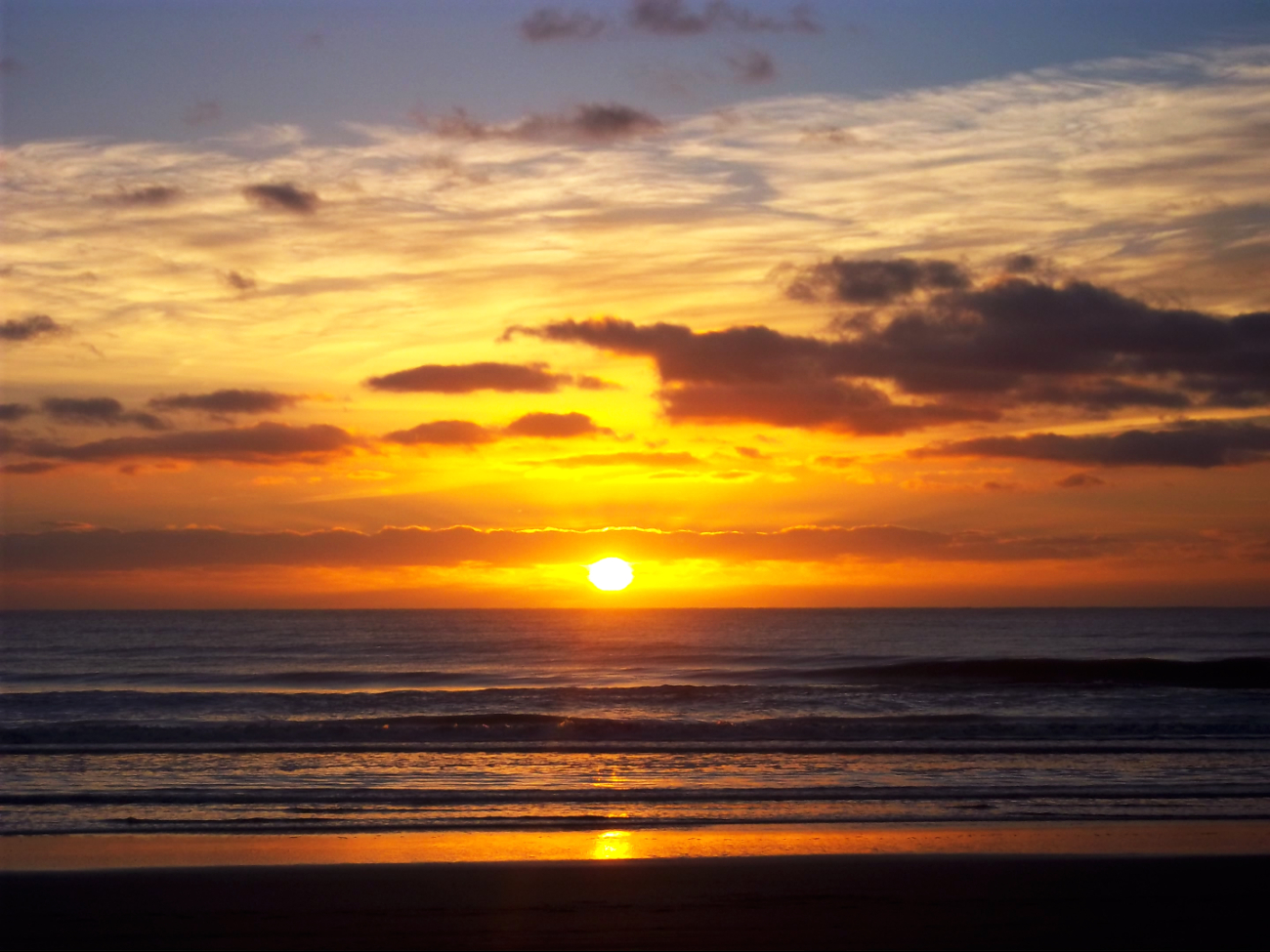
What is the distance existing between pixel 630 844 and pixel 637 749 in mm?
7559

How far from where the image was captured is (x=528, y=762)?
59.3 feet

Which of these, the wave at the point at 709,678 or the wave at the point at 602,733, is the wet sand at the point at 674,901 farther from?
the wave at the point at 709,678

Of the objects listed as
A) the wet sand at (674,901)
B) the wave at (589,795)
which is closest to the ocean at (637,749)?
the wave at (589,795)

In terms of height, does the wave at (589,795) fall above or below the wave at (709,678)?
below

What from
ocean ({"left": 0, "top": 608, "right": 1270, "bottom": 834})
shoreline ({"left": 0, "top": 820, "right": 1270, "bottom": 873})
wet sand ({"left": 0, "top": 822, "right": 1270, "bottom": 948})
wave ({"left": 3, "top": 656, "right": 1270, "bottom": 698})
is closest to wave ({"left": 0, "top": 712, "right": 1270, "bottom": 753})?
ocean ({"left": 0, "top": 608, "right": 1270, "bottom": 834})

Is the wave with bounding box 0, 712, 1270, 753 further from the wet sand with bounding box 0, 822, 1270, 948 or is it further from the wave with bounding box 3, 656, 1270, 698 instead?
the wave with bounding box 3, 656, 1270, 698

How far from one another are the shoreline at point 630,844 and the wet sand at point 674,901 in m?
0.10

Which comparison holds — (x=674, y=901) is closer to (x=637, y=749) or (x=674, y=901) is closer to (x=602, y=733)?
(x=637, y=749)

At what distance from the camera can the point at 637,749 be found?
1964cm

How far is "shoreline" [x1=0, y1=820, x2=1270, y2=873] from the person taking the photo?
37.6ft

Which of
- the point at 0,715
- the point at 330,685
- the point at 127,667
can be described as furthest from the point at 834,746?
the point at 127,667

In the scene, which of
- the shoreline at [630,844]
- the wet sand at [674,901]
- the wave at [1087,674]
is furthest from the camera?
the wave at [1087,674]

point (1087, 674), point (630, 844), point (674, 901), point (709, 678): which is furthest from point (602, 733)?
point (1087, 674)

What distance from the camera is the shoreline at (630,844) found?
11.5m
